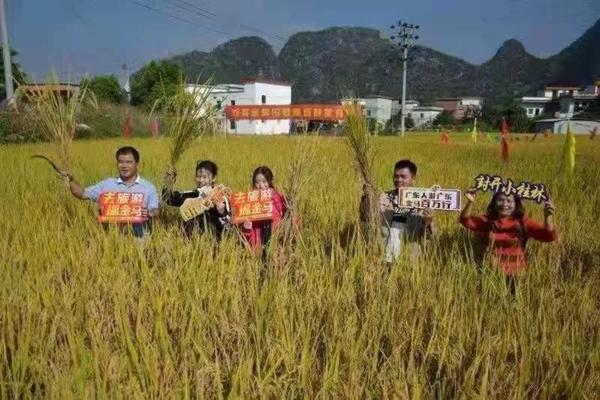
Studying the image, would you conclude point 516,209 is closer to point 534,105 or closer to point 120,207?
point 120,207

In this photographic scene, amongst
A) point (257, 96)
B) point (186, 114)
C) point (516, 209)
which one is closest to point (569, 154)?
point (516, 209)

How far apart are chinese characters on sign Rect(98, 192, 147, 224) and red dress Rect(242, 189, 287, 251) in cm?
69

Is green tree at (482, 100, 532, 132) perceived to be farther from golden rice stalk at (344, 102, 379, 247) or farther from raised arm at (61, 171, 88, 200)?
raised arm at (61, 171, 88, 200)

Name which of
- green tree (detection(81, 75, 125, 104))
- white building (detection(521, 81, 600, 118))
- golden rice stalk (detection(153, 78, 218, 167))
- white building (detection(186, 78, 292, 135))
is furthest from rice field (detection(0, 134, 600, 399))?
white building (detection(521, 81, 600, 118))

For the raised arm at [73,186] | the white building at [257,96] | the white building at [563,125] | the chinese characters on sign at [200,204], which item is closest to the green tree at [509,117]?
the white building at [563,125]

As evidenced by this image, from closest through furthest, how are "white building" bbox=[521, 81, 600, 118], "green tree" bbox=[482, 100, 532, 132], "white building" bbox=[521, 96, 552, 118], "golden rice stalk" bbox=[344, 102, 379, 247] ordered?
"golden rice stalk" bbox=[344, 102, 379, 247] < "green tree" bbox=[482, 100, 532, 132] < "white building" bbox=[521, 81, 600, 118] < "white building" bbox=[521, 96, 552, 118]

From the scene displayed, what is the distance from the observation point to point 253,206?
111 inches

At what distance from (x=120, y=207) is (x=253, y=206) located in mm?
898

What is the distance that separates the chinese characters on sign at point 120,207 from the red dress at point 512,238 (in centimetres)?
214

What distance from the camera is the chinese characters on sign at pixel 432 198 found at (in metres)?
2.54

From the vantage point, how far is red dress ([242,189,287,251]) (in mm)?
2955

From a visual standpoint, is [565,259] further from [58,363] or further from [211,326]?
[58,363]

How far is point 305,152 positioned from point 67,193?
107 inches

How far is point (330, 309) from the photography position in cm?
209
